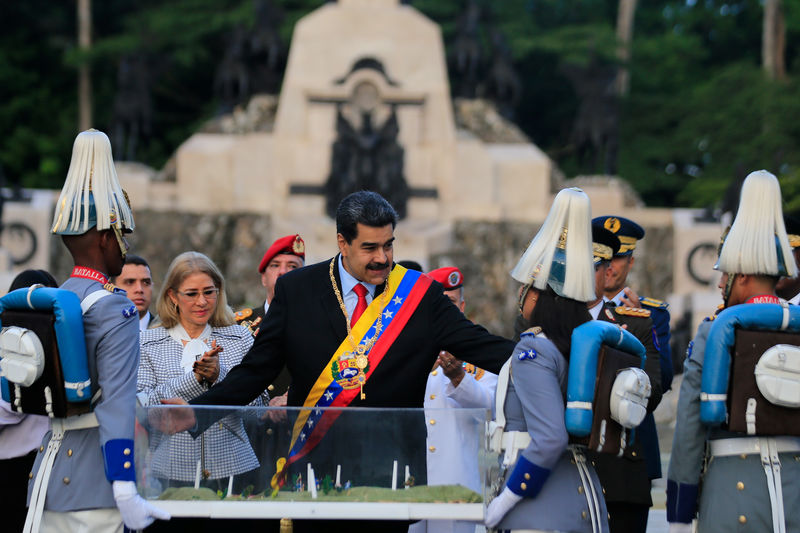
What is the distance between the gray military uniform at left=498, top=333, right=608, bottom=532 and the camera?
397cm

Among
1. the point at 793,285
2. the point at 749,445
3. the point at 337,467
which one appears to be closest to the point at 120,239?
the point at 337,467

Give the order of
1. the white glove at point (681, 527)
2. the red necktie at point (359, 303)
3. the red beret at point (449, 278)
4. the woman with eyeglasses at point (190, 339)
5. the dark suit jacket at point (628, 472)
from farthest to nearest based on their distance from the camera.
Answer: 1. the red beret at point (449, 278)
2. the woman with eyeglasses at point (190, 339)
3. the dark suit jacket at point (628, 472)
4. the red necktie at point (359, 303)
5. the white glove at point (681, 527)

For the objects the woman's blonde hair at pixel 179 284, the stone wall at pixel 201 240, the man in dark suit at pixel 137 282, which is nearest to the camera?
the woman's blonde hair at pixel 179 284

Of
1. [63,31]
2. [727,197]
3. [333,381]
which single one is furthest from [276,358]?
[63,31]

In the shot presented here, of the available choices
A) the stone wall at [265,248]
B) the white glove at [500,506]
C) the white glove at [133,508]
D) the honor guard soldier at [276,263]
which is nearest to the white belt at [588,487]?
the white glove at [500,506]

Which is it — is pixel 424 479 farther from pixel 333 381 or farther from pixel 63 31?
pixel 63 31

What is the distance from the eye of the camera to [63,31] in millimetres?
34812

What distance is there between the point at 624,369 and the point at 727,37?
3399 centimetres

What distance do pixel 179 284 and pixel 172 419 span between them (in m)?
1.26

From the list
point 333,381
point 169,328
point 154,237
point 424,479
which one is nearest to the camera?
point 424,479

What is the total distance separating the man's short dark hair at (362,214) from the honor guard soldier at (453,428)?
2.56 ft

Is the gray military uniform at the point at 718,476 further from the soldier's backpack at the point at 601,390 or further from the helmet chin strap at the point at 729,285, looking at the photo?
the soldier's backpack at the point at 601,390

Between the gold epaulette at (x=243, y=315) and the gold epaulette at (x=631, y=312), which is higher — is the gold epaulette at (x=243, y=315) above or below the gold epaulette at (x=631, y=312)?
below

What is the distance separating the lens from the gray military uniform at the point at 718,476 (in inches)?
166
